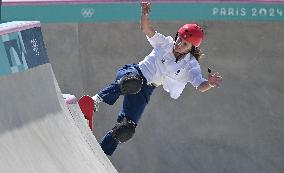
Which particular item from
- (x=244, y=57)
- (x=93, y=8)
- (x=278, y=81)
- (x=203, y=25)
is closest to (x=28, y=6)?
(x=93, y=8)

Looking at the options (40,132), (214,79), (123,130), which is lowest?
(123,130)

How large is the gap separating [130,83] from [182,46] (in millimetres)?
787

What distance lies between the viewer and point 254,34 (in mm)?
9992

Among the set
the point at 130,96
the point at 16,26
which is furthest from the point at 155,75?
the point at 16,26

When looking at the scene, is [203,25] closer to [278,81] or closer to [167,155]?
[278,81]

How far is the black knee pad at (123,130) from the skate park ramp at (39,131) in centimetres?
119

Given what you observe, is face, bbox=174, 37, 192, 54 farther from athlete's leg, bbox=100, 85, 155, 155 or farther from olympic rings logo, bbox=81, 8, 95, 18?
olympic rings logo, bbox=81, 8, 95, 18

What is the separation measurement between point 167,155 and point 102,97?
285 cm

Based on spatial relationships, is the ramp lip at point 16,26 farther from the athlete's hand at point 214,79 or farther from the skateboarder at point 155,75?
the athlete's hand at point 214,79

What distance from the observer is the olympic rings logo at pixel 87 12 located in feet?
32.2

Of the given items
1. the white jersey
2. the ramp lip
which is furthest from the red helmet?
the ramp lip

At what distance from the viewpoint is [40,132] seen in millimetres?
5383

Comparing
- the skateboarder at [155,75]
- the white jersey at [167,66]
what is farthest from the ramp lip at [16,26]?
the white jersey at [167,66]

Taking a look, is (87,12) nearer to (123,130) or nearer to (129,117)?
(129,117)
